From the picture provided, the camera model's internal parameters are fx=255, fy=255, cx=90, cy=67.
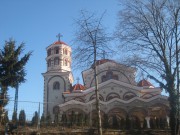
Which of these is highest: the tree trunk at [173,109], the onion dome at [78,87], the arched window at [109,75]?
the arched window at [109,75]

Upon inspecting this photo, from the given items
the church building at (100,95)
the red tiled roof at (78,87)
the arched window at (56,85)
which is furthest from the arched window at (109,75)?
the arched window at (56,85)

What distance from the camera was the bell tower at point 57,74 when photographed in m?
34.8

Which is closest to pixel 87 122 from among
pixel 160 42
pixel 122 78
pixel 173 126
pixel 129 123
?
pixel 129 123

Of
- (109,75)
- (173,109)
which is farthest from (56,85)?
(173,109)

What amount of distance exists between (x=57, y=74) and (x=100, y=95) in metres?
7.46

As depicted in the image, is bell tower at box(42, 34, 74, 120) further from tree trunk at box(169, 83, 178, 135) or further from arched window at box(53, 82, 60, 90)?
tree trunk at box(169, 83, 178, 135)

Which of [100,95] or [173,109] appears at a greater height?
[100,95]

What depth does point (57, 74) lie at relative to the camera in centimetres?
3500

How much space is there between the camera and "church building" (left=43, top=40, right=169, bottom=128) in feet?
89.5

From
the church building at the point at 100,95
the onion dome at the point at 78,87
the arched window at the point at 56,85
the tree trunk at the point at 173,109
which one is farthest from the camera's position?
the arched window at the point at 56,85

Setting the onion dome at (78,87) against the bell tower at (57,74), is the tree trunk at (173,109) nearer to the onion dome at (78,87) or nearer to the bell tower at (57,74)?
the onion dome at (78,87)

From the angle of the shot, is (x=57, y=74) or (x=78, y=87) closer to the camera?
(x=78, y=87)

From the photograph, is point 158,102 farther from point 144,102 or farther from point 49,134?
point 49,134

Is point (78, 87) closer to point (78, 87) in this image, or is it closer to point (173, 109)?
point (78, 87)
